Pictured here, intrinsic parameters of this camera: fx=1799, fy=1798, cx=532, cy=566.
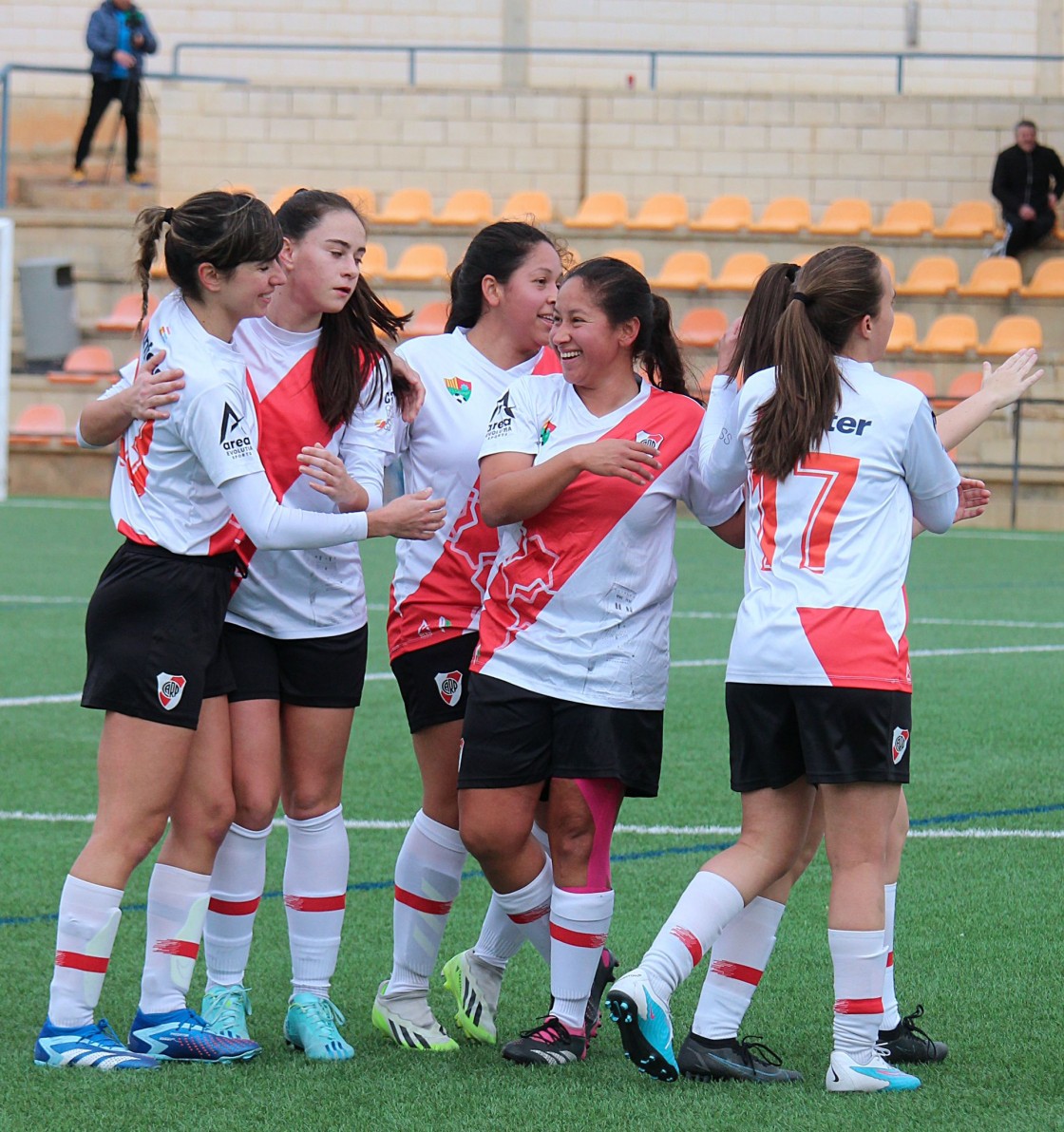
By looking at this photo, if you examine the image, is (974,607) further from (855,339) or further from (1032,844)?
(855,339)

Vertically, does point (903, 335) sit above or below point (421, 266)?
below

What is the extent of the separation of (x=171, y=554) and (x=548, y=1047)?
1.23 m

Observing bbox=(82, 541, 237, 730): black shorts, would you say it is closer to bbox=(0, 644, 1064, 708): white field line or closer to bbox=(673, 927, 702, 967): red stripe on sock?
bbox=(673, 927, 702, 967): red stripe on sock

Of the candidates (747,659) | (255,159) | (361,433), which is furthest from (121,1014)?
(255,159)

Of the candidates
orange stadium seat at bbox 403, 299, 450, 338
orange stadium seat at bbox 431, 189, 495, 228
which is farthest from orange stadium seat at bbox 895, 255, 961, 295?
orange stadium seat at bbox 403, 299, 450, 338

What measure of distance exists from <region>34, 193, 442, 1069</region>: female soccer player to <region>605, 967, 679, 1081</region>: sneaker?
84cm

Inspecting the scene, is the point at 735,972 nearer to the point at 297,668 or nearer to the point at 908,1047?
the point at 908,1047

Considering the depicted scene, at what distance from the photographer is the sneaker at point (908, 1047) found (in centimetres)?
353

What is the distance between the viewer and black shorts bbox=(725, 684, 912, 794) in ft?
10.7

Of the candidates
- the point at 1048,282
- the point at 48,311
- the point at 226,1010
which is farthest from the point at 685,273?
the point at 226,1010

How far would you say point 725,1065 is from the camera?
11.2ft

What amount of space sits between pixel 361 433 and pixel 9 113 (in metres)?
22.3

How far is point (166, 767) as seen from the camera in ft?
11.3

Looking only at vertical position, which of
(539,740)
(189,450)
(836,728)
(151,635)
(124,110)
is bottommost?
(539,740)
